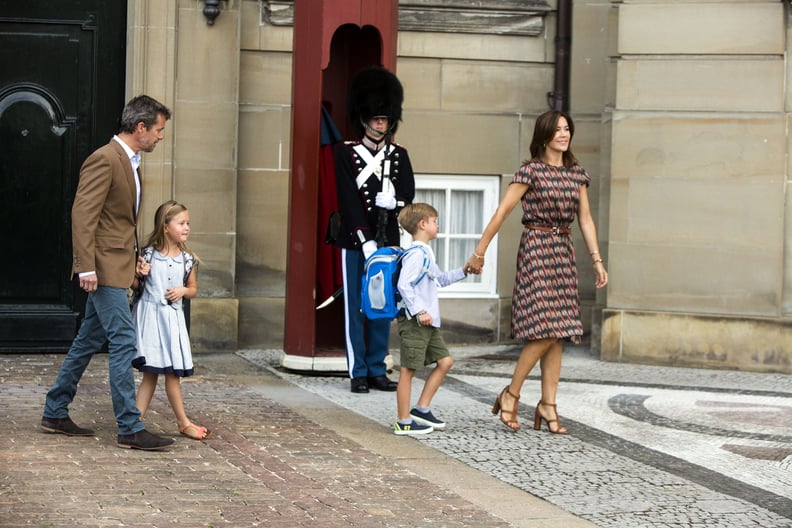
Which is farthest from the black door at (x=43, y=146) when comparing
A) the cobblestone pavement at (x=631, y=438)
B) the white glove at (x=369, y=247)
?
the white glove at (x=369, y=247)

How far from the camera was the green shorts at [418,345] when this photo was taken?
8.27 m

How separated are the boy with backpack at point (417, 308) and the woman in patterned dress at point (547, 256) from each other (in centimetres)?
33

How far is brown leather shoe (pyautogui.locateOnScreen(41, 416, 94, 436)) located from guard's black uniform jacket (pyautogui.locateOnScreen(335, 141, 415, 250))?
2598 mm

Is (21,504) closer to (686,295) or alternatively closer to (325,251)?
(325,251)

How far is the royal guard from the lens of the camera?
9742 mm

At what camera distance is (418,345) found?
27.1ft

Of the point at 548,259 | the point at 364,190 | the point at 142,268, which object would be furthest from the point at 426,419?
the point at 364,190

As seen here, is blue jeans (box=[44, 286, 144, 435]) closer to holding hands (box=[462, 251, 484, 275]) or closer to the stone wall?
holding hands (box=[462, 251, 484, 275])

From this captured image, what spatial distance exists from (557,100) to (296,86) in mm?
2762

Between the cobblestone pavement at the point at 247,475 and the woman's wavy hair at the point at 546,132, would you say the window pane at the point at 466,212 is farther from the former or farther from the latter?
the woman's wavy hair at the point at 546,132

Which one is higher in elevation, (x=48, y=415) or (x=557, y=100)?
(x=557, y=100)

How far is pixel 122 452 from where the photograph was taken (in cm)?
750

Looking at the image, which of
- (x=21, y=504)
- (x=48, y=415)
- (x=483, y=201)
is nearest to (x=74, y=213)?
(x=48, y=415)

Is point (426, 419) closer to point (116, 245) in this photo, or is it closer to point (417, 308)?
point (417, 308)
